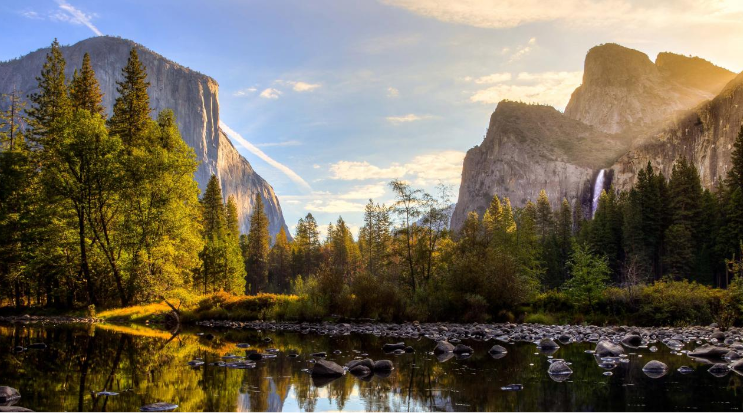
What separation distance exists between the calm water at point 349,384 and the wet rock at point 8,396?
15cm

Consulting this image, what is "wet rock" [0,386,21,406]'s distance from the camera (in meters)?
7.39

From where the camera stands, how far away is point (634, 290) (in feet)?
88.9

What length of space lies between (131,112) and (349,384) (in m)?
34.7

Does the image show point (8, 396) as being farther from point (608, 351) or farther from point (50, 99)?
point (50, 99)

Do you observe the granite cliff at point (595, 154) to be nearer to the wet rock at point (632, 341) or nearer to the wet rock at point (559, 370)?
the wet rock at point (632, 341)

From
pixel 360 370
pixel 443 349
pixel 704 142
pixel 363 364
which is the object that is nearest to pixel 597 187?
pixel 704 142

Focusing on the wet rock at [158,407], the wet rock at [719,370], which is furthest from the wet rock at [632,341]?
the wet rock at [158,407]

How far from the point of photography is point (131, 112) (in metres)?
37.0

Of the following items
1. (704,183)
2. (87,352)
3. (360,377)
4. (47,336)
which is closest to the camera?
(360,377)

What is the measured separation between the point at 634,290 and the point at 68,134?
34.0 m

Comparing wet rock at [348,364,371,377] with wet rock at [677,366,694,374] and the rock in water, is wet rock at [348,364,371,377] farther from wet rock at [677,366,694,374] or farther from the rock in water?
wet rock at [677,366,694,374]

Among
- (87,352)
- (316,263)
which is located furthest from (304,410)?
(316,263)

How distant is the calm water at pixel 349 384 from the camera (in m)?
7.74

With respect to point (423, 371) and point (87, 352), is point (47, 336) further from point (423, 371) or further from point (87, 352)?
point (423, 371)
